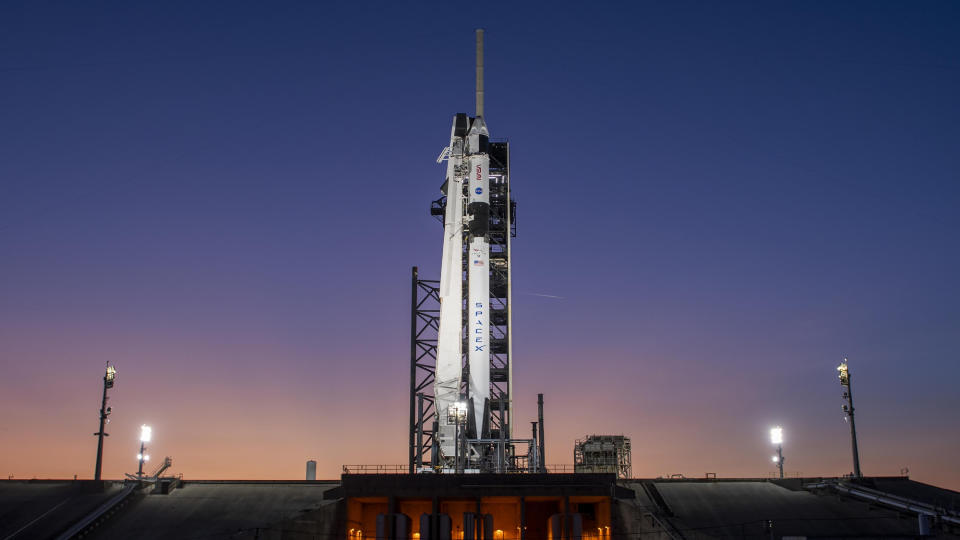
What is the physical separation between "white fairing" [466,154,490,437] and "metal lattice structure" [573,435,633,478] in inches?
Answer: 473

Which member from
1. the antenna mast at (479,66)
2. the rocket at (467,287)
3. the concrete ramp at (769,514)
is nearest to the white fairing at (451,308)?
the rocket at (467,287)

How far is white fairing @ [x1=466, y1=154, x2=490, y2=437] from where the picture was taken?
200 feet

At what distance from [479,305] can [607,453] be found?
1659 centimetres

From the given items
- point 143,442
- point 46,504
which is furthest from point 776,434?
point 46,504

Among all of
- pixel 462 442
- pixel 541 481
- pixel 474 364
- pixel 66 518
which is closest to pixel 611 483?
pixel 541 481

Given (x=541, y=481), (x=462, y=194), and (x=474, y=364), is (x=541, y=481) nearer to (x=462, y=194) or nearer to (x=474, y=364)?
(x=474, y=364)

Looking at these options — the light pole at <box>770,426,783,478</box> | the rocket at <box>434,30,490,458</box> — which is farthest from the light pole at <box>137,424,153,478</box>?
the light pole at <box>770,426,783,478</box>

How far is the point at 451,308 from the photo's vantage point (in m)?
64.1

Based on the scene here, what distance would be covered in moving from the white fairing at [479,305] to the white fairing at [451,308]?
105cm

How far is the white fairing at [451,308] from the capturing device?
6116 centimetres

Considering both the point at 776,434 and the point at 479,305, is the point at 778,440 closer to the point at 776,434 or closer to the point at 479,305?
the point at 776,434

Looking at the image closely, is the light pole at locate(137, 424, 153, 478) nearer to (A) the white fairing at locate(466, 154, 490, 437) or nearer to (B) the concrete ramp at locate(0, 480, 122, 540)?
(B) the concrete ramp at locate(0, 480, 122, 540)

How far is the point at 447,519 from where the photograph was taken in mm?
51562

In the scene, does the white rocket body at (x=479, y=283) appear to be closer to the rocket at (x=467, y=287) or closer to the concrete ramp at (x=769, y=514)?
the rocket at (x=467, y=287)
